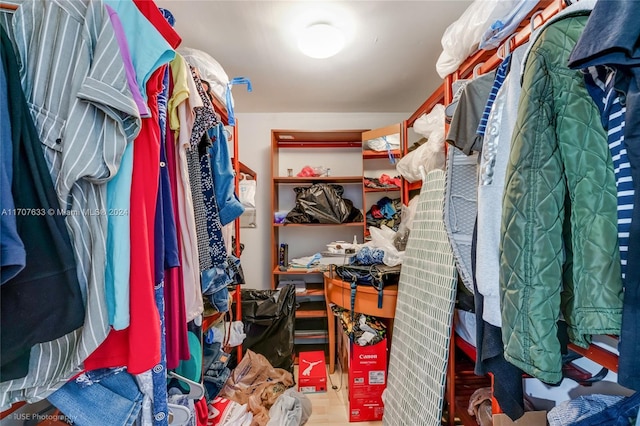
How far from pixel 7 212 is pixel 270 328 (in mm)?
2018

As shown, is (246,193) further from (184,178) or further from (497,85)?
(497,85)

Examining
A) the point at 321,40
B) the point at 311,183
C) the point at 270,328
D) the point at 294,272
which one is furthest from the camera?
the point at 311,183

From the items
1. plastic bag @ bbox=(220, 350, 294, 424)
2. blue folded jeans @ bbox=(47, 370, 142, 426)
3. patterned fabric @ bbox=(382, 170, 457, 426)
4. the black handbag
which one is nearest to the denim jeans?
blue folded jeans @ bbox=(47, 370, 142, 426)

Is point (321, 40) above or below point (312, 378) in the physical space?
above

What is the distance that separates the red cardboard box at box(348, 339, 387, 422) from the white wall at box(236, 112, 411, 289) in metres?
1.40

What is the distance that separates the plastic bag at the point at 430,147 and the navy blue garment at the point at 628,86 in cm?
131

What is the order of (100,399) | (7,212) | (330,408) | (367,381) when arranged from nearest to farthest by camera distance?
1. (7,212)
2. (100,399)
3. (367,381)
4. (330,408)

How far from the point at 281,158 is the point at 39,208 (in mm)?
2587

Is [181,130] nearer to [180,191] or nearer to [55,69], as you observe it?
[180,191]

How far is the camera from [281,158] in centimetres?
305

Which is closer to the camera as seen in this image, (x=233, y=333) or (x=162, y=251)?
(x=162, y=251)

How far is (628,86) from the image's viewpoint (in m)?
0.51

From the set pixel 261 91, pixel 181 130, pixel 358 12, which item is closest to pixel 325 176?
pixel 261 91

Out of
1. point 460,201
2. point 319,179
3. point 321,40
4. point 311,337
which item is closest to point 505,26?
point 460,201
